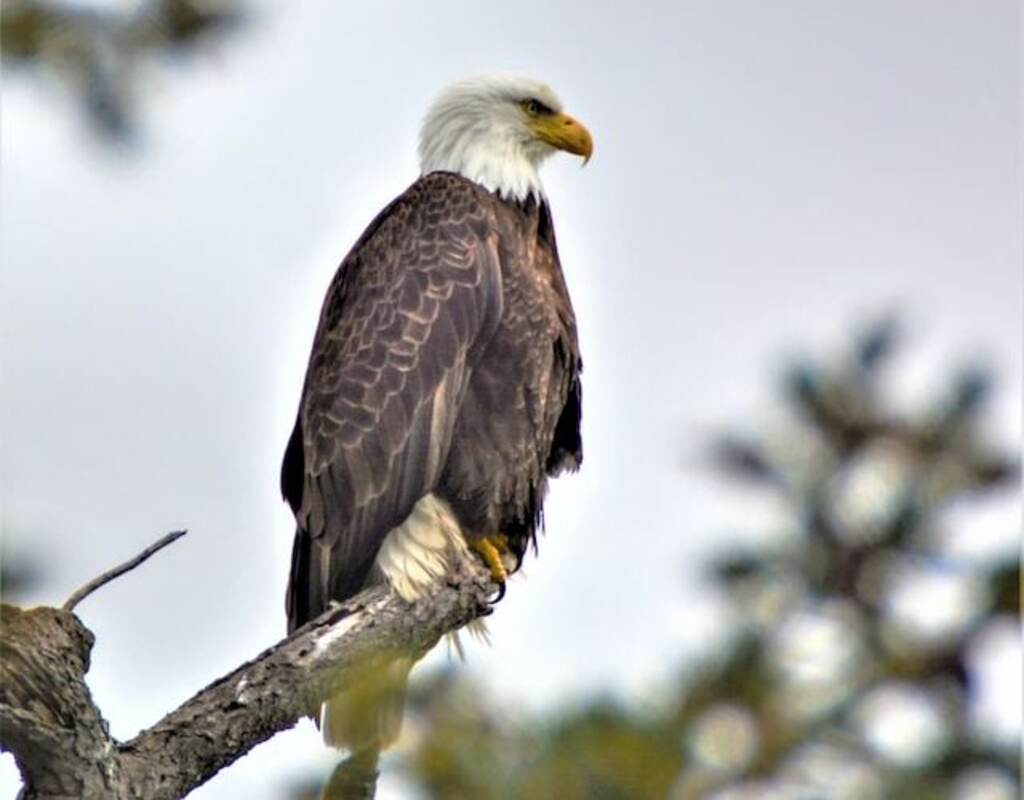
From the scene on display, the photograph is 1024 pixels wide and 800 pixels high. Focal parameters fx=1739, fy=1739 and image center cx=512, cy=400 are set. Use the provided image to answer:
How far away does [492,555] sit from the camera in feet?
19.4

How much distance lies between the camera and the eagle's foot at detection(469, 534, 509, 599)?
5.86m

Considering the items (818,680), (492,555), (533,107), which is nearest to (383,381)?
(492,555)

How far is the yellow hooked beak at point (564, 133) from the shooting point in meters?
7.02

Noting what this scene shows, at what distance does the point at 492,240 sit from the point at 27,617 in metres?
3.14

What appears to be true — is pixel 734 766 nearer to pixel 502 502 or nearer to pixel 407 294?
pixel 502 502

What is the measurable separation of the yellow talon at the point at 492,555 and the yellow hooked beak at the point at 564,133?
1802 mm

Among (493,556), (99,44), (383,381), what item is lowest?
(99,44)

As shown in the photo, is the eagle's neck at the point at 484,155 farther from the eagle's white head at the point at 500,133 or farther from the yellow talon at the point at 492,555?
the yellow talon at the point at 492,555

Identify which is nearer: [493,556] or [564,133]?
[493,556]

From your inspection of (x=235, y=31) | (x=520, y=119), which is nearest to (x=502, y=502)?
(x=520, y=119)

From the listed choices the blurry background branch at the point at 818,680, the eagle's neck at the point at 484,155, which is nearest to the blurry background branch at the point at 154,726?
the blurry background branch at the point at 818,680

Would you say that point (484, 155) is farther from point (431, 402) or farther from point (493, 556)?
point (493, 556)

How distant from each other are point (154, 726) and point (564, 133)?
12.4ft

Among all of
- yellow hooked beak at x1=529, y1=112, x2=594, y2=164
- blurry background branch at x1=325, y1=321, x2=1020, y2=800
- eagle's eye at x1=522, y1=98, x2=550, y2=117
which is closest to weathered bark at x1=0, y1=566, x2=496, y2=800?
blurry background branch at x1=325, y1=321, x2=1020, y2=800
